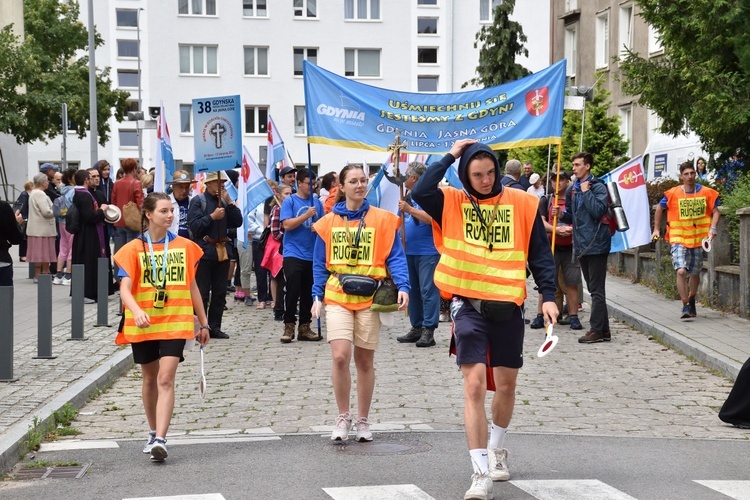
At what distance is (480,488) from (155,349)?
8.31 feet

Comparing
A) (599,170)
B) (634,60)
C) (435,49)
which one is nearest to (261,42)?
(435,49)

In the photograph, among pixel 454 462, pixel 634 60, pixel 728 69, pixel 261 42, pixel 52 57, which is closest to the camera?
pixel 454 462

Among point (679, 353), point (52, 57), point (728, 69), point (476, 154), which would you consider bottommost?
point (679, 353)

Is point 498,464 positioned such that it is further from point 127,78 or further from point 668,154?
point 127,78

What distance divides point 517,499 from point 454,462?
3.33ft

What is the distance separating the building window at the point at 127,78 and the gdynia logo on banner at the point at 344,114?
192 ft

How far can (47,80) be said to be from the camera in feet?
160

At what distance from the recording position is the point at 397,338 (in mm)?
14266

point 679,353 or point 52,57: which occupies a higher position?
point 52,57

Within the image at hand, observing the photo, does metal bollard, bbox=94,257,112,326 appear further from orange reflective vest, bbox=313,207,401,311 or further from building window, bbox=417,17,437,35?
building window, bbox=417,17,437,35

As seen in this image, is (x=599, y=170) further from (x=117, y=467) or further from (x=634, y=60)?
(x=117, y=467)

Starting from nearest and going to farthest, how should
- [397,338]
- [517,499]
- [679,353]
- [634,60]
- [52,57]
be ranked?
1. [517,499]
2. [679,353]
3. [397,338]
4. [634,60]
5. [52,57]

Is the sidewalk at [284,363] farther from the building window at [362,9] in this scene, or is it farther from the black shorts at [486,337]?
the building window at [362,9]

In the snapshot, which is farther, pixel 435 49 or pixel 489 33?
pixel 435 49
